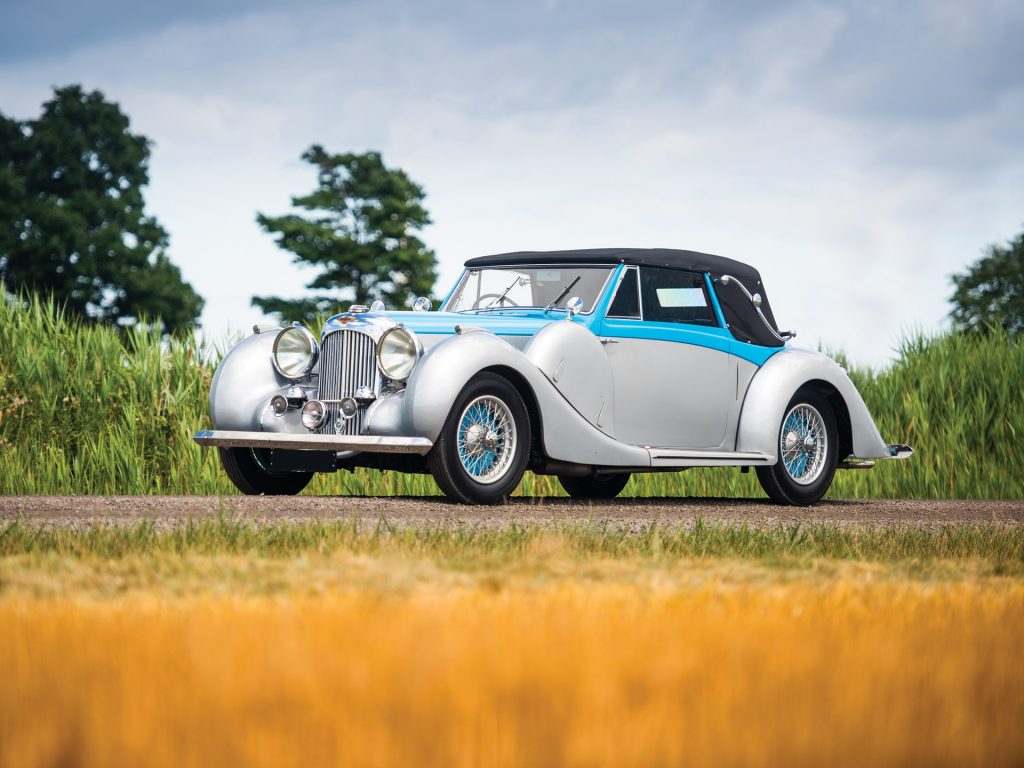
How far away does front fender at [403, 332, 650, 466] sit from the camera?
772 centimetres

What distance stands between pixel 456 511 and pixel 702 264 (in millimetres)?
3616

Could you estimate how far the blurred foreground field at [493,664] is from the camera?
2523mm

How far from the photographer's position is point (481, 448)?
26.6ft

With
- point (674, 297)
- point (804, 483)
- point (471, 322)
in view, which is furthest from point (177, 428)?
point (804, 483)

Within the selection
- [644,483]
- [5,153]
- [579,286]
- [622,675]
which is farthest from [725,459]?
[5,153]

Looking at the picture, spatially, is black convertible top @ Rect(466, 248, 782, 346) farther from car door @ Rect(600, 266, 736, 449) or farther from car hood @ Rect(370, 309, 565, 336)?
car hood @ Rect(370, 309, 565, 336)

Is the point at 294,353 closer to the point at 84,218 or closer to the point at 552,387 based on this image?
the point at 552,387

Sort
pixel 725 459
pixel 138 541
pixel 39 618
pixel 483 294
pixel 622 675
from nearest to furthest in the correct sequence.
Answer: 1. pixel 622 675
2. pixel 39 618
3. pixel 138 541
4. pixel 725 459
5. pixel 483 294

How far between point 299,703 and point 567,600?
1.28 m

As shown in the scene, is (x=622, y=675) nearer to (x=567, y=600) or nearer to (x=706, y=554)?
(x=567, y=600)

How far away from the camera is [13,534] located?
18.2 ft

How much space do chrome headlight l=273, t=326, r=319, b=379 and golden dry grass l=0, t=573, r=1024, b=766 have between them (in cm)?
502

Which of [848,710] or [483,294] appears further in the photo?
[483,294]

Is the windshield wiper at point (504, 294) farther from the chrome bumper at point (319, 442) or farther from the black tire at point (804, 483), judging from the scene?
the black tire at point (804, 483)
